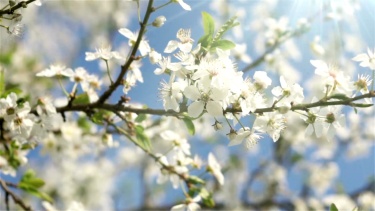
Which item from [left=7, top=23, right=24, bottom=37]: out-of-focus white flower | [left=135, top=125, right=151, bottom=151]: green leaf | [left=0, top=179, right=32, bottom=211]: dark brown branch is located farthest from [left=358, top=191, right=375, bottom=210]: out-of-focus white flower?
[left=7, top=23, right=24, bottom=37]: out-of-focus white flower

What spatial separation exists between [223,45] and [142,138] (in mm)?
530

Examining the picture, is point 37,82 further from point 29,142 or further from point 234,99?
point 234,99

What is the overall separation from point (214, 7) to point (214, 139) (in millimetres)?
1875

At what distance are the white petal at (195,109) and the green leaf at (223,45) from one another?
9.6 inches

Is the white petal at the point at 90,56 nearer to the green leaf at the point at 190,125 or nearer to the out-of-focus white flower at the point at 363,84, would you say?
the green leaf at the point at 190,125

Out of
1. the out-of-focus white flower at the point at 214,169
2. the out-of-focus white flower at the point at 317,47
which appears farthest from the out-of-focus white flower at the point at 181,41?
the out-of-focus white flower at the point at 317,47

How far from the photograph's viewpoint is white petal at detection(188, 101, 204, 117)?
1.20 meters

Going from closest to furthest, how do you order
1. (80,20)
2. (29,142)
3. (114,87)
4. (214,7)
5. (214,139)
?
(114,87) < (29,142) < (214,7) < (214,139) < (80,20)

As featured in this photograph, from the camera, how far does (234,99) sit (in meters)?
1.23

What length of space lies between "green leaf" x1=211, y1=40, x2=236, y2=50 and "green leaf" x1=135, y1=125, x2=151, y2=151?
1.59 ft

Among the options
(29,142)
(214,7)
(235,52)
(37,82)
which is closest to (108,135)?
(29,142)

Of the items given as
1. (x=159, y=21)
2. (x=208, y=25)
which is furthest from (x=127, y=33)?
(x=208, y=25)

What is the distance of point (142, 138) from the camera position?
1.74m

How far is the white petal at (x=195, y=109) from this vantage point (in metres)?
1.20
